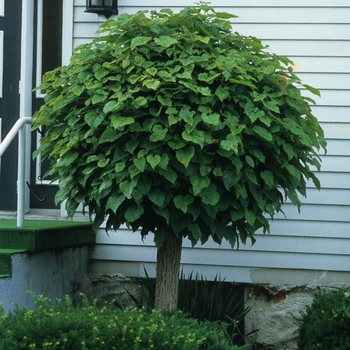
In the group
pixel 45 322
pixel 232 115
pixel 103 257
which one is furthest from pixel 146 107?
pixel 103 257

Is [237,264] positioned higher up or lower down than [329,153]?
lower down

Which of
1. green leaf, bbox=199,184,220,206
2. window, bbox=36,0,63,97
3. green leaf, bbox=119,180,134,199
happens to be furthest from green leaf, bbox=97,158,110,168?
window, bbox=36,0,63,97

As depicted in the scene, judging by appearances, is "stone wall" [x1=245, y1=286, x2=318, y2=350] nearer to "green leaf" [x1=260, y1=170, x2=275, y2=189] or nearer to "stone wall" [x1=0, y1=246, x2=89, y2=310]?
"stone wall" [x1=0, y1=246, x2=89, y2=310]

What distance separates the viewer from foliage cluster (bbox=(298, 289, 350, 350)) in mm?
4547

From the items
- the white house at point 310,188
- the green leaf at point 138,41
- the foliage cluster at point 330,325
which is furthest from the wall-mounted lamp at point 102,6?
the foliage cluster at point 330,325

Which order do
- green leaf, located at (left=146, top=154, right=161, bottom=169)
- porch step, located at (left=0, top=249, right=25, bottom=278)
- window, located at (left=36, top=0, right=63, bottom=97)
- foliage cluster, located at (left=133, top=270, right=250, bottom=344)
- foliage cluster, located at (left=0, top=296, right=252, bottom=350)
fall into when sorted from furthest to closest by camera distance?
window, located at (left=36, top=0, right=63, bottom=97) < foliage cluster, located at (left=133, top=270, right=250, bottom=344) < porch step, located at (left=0, top=249, right=25, bottom=278) < green leaf, located at (left=146, top=154, right=161, bottom=169) < foliage cluster, located at (left=0, top=296, right=252, bottom=350)

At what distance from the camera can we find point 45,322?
11.6ft

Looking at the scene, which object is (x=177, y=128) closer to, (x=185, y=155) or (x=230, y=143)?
(x=185, y=155)

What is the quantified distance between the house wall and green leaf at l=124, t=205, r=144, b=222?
1.68 m

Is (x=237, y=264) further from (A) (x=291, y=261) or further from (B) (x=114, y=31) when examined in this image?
(B) (x=114, y=31)

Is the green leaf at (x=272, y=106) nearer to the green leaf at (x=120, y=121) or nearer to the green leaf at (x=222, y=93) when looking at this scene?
the green leaf at (x=222, y=93)

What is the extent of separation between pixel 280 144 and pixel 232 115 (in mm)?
347

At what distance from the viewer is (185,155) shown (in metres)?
4.16

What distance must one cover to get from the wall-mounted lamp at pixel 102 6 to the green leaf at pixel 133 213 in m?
2.19
